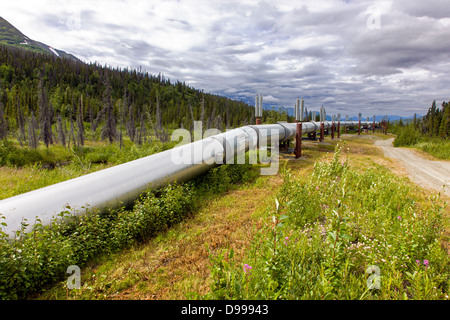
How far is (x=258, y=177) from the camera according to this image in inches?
400

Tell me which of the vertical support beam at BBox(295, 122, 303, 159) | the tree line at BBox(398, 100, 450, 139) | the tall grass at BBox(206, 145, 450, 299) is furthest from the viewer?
the tree line at BBox(398, 100, 450, 139)

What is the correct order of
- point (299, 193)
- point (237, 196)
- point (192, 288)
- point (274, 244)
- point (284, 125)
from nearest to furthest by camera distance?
point (274, 244)
point (192, 288)
point (299, 193)
point (237, 196)
point (284, 125)

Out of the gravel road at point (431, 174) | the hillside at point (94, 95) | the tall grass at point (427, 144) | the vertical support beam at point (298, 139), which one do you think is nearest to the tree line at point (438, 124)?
the tall grass at point (427, 144)

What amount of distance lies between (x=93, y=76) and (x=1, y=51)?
1574 inches

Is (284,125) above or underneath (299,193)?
above

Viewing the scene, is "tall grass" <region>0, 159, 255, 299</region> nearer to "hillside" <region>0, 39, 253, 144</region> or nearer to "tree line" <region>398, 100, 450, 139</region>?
"tree line" <region>398, 100, 450, 139</region>

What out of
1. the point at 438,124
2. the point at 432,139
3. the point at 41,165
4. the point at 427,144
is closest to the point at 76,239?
the point at 41,165

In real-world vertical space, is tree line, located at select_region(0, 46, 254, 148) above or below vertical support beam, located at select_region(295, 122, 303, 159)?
above

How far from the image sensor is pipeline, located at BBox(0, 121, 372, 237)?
14.2 feet

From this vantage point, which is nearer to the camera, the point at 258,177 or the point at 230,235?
the point at 230,235

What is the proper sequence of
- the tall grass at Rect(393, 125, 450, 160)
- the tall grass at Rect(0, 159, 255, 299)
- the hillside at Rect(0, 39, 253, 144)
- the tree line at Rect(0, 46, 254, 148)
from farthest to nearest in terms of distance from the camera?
the hillside at Rect(0, 39, 253, 144) → the tree line at Rect(0, 46, 254, 148) → the tall grass at Rect(393, 125, 450, 160) → the tall grass at Rect(0, 159, 255, 299)

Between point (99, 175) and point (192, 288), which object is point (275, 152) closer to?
point (99, 175)

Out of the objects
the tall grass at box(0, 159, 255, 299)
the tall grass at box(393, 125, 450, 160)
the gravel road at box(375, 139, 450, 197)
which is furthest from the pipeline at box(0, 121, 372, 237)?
the tall grass at box(393, 125, 450, 160)
